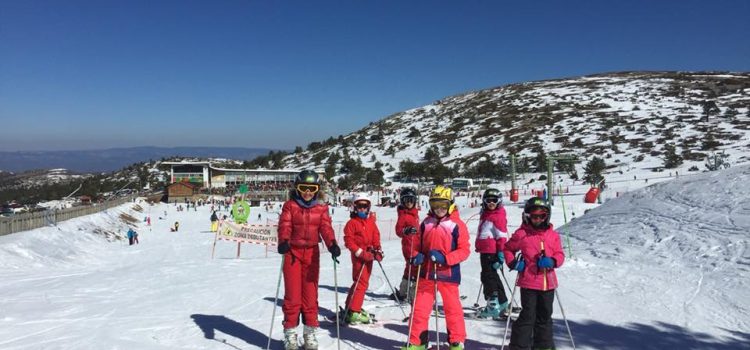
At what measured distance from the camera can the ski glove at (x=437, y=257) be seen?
514cm

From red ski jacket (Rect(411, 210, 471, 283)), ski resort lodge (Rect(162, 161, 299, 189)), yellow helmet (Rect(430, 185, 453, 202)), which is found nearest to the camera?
red ski jacket (Rect(411, 210, 471, 283))

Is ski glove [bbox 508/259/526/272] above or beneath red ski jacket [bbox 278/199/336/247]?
beneath

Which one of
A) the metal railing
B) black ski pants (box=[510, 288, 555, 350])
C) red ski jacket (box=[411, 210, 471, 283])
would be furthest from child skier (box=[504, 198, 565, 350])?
the metal railing

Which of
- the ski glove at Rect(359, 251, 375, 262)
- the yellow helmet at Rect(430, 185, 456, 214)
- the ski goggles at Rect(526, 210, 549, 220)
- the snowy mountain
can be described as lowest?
the ski glove at Rect(359, 251, 375, 262)

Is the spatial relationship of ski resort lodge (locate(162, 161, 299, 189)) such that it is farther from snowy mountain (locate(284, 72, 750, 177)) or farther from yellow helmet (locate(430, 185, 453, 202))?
yellow helmet (locate(430, 185, 453, 202))

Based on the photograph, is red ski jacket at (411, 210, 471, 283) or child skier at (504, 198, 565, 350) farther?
red ski jacket at (411, 210, 471, 283)

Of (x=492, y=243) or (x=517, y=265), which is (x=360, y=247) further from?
(x=517, y=265)

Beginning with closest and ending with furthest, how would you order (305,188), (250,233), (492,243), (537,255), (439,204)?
(537,255) < (439,204) < (305,188) < (492,243) < (250,233)

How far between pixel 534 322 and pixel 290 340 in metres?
2.63

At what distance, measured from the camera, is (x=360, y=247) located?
6.79 metres

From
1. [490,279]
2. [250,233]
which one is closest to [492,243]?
[490,279]

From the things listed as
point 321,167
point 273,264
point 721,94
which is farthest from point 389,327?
point 721,94

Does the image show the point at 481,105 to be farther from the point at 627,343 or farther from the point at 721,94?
the point at 627,343

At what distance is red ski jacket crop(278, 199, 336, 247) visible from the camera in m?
5.69
